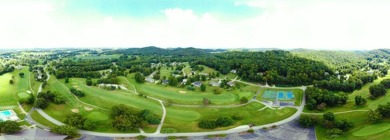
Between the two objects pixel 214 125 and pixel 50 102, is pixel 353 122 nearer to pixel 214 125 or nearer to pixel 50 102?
pixel 214 125

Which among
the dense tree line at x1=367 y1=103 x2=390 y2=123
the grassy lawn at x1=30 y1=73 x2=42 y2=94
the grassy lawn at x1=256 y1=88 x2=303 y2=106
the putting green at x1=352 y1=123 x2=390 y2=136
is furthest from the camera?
the grassy lawn at x1=30 y1=73 x2=42 y2=94

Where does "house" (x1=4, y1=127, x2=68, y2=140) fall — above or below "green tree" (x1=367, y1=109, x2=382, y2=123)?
below

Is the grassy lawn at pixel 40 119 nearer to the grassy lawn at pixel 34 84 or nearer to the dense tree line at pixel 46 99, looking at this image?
the dense tree line at pixel 46 99

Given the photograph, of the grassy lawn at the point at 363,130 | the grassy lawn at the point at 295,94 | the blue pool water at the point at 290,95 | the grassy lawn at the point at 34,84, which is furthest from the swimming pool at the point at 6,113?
the blue pool water at the point at 290,95

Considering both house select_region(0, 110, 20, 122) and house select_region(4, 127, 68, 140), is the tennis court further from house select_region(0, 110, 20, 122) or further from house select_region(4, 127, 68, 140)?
house select_region(0, 110, 20, 122)

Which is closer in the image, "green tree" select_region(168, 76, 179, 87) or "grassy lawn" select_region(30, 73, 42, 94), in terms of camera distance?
"grassy lawn" select_region(30, 73, 42, 94)

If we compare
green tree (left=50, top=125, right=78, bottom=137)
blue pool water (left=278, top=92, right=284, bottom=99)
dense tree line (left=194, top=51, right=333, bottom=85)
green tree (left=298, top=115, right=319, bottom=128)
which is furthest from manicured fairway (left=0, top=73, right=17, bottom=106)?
blue pool water (left=278, top=92, right=284, bottom=99)
